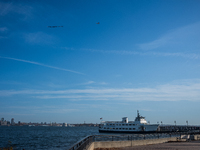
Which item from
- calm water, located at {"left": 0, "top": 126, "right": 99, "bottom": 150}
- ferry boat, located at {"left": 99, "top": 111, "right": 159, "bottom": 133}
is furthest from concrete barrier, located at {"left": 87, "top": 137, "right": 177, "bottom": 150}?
ferry boat, located at {"left": 99, "top": 111, "right": 159, "bottom": 133}

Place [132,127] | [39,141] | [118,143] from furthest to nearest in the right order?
[132,127] < [39,141] < [118,143]

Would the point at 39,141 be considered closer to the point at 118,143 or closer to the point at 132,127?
the point at 118,143

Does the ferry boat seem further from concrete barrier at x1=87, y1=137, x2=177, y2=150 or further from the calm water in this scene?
concrete barrier at x1=87, y1=137, x2=177, y2=150

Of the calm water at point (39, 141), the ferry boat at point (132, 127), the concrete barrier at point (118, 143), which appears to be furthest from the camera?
the ferry boat at point (132, 127)

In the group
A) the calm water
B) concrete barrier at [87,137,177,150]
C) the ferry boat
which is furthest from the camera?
the ferry boat

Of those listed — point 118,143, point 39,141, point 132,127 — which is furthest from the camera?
point 132,127

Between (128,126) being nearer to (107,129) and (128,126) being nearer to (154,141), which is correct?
(107,129)

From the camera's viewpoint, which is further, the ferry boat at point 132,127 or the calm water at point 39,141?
the ferry boat at point 132,127

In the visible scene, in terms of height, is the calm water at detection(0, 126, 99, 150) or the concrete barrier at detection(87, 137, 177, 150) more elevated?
the concrete barrier at detection(87, 137, 177, 150)

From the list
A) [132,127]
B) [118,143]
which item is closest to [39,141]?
[118,143]

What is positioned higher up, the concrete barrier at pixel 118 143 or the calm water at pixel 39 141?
the concrete barrier at pixel 118 143

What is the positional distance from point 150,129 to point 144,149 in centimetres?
7193

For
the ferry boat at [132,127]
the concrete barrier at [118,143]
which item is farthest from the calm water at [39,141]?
the ferry boat at [132,127]

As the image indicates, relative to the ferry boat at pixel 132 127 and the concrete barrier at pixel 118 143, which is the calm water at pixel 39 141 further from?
the ferry boat at pixel 132 127
